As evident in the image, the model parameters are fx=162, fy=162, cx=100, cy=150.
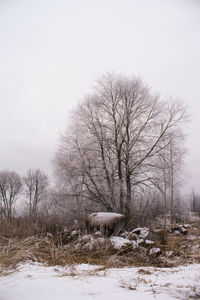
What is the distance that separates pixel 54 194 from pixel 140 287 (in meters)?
10.6

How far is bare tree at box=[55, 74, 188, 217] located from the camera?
1195 centimetres

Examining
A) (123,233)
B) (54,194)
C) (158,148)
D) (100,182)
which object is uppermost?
(158,148)

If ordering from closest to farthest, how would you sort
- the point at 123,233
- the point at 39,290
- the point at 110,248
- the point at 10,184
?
1. the point at 39,290
2. the point at 110,248
3. the point at 123,233
4. the point at 10,184

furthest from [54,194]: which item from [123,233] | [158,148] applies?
[158,148]

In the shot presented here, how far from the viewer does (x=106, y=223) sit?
6766 mm

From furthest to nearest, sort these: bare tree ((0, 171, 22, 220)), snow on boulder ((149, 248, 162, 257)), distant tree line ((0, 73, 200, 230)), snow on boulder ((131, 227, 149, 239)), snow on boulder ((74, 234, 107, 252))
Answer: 1. bare tree ((0, 171, 22, 220))
2. distant tree line ((0, 73, 200, 230))
3. snow on boulder ((131, 227, 149, 239))
4. snow on boulder ((149, 248, 162, 257))
5. snow on boulder ((74, 234, 107, 252))

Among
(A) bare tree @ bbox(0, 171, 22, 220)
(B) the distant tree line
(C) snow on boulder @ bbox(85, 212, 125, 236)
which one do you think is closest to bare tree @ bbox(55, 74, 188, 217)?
(B) the distant tree line

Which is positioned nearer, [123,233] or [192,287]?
[192,287]

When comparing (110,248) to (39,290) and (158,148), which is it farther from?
(158,148)

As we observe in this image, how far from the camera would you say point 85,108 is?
45.3ft

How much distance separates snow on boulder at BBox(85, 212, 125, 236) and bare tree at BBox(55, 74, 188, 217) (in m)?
4.17

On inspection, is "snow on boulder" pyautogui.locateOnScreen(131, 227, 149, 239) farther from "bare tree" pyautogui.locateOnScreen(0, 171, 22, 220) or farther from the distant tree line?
"bare tree" pyautogui.locateOnScreen(0, 171, 22, 220)

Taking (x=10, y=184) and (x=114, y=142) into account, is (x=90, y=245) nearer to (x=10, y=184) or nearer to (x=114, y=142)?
(x=114, y=142)

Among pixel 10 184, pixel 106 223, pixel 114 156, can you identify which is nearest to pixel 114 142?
pixel 114 156
